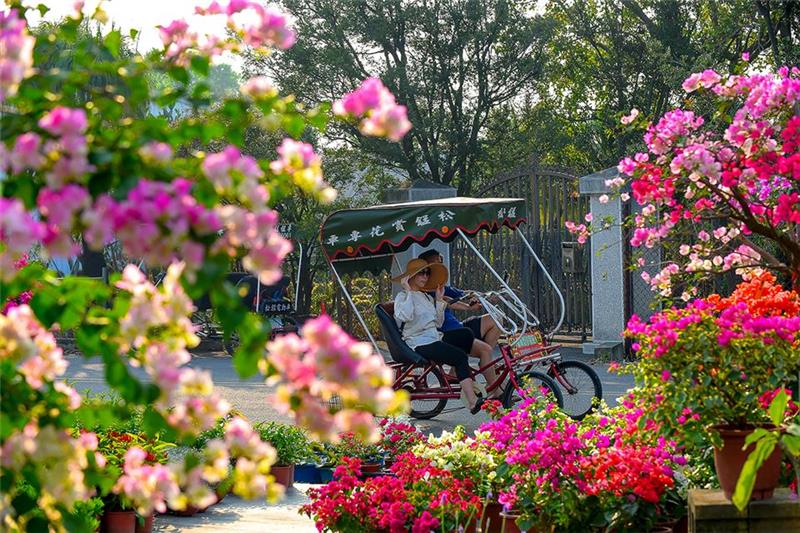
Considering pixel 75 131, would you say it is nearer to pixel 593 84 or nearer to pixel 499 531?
pixel 499 531

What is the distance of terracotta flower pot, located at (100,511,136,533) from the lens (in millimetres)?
6508

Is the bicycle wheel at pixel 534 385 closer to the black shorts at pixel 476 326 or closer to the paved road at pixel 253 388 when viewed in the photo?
the paved road at pixel 253 388

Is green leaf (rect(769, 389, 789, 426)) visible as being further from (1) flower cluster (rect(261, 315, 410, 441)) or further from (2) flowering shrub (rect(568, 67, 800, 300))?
(2) flowering shrub (rect(568, 67, 800, 300))

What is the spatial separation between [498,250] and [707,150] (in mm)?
14176

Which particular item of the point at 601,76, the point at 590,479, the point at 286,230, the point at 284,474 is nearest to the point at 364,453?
the point at 284,474

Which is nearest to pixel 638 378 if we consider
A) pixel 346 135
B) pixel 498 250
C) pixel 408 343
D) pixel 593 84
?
pixel 408 343

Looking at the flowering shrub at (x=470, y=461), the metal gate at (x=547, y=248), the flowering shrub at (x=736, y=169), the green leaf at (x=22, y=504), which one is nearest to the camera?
the green leaf at (x=22, y=504)

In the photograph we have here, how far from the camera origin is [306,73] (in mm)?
25469

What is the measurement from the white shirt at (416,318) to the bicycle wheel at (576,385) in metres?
1.12

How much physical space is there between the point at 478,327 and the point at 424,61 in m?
14.6

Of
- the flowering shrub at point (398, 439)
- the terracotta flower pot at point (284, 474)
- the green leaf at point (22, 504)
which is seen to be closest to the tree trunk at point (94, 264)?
the terracotta flower pot at point (284, 474)

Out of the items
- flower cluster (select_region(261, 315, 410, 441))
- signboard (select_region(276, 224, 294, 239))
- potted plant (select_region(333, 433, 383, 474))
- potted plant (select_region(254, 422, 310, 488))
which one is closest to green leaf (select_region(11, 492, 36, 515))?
flower cluster (select_region(261, 315, 410, 441))

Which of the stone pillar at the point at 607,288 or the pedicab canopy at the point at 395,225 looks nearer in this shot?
the pedicab canopy at the point at 395,225

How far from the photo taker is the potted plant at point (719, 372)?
17.0ft
